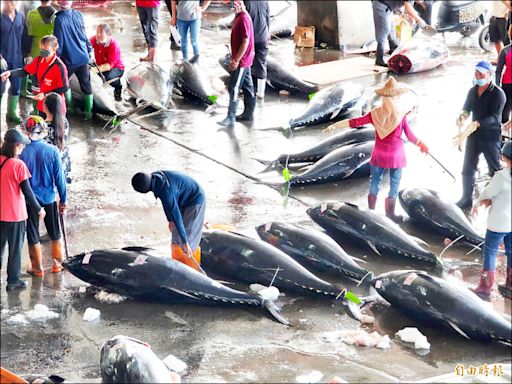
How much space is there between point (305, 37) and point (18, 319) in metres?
11.1

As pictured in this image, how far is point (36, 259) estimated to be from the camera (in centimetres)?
1031

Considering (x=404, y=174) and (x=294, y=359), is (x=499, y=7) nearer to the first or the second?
(x=404, y=174)

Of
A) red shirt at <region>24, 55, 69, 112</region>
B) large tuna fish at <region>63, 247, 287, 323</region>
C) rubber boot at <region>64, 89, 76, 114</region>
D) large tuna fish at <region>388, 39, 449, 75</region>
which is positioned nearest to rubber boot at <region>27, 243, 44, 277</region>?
large tuna fish at <region>63, 247, 287, 323</region>

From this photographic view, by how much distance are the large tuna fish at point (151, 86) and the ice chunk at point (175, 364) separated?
23.9 feet

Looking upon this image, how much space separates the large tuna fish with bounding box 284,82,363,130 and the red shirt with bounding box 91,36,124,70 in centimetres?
298

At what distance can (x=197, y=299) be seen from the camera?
9.62 m

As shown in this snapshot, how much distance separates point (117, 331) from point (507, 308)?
3623 millimetres

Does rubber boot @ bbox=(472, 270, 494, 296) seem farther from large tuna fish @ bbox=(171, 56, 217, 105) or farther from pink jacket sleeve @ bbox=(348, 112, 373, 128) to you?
large tuna fish @ bbox=(171, 56, 217, 105)

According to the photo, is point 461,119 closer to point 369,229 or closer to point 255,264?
point 369,229

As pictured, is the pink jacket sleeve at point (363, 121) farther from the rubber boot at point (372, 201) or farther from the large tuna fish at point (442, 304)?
the large tuna fish at point (442, 304)

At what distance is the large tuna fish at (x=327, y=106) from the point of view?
14789 mm

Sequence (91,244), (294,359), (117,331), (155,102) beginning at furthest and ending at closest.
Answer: (155,102) → (91,244) → (117,331) → (294,359)

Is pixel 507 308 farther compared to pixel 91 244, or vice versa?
pixel 91 244

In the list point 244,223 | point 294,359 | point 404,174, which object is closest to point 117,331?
point 294,359
